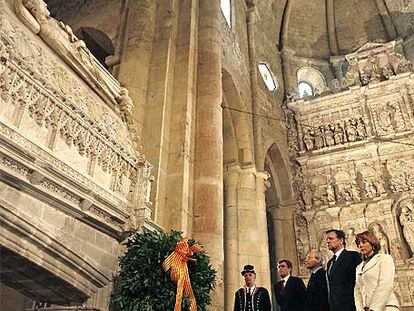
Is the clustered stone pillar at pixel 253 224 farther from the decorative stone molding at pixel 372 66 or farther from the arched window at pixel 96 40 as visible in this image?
the arched window at pixel 96 40

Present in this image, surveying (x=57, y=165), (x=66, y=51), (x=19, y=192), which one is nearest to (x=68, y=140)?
(x=57, y=165)

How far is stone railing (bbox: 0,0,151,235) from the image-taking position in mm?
4836

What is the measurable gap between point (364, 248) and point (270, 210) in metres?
13.1

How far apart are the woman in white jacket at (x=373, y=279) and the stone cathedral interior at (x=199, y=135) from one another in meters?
3.48

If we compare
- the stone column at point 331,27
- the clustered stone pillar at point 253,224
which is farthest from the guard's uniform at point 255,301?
the stone column at point 331,27

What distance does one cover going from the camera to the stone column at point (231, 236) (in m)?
12.1

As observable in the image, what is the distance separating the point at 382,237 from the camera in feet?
45.7

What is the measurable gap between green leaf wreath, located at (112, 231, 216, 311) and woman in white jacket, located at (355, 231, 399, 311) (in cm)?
247

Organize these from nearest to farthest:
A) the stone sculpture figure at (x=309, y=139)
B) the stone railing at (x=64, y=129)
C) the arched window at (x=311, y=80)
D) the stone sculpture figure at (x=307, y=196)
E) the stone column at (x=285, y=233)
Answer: the stone railing at (x=64, y=129)
the stone column at (x=285, y=233)
the stone sculpture figure at (x=307, y=196)
the stone sculpture figure at (x=309, y=139)
the arched window at (x=311, y=80)

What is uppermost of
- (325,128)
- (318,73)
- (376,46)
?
(318,73)

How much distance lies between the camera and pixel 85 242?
18.6ft

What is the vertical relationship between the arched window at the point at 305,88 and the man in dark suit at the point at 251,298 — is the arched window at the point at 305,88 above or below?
above

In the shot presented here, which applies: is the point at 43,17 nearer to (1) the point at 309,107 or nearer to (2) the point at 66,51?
(2) the point at 66,51

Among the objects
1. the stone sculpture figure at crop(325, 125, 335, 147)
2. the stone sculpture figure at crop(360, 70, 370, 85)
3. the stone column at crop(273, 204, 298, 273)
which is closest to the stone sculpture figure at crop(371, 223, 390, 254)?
the stone column at crop(273, 204, 298, 273)
